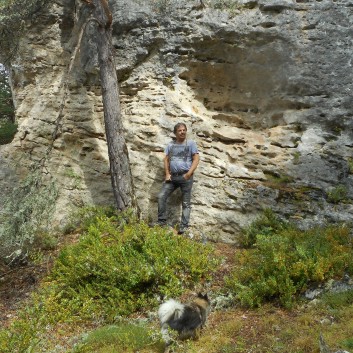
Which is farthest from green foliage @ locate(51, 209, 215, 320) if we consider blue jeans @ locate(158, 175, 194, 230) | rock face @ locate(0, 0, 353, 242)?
rock face @ locate(0, 0, 353, 242)

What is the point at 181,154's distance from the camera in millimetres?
9289

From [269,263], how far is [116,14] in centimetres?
770

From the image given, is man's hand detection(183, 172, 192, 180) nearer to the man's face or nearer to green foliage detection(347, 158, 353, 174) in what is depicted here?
the man's face

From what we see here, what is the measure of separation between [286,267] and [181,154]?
144 inches

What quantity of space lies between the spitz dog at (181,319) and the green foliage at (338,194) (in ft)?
14.5

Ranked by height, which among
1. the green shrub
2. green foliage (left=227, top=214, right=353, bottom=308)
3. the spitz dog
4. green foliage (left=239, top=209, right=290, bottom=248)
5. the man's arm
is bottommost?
the green shrub

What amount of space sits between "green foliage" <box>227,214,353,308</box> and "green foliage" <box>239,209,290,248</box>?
1.06 meters

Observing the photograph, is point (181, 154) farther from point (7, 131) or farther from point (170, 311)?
point (7, 131)

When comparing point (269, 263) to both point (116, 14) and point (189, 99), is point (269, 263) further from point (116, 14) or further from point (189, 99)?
point (116, 14)

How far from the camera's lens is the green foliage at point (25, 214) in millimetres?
8031

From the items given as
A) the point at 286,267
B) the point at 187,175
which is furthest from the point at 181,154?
the point at 286,267

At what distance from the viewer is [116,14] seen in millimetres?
11008

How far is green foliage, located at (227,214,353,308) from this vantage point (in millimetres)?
6461

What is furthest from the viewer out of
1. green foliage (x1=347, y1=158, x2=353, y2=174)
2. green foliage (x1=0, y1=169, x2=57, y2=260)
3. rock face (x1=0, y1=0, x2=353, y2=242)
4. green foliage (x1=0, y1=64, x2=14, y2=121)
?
green foliage (x1=0, y1=64, x2=14, y2=121)
